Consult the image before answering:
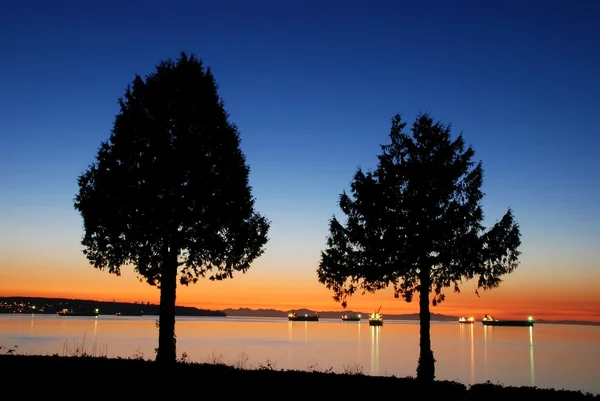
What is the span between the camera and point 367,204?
29.8 meters

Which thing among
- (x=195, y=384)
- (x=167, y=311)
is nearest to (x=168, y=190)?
(x=167, y=311)

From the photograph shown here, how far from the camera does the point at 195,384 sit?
18.8 metres

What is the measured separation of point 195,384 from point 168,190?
37.8ft

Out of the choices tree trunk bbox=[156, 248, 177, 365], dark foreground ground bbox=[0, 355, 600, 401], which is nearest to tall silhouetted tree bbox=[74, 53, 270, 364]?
tree trunk bbox=[156, 248, 177, 365]

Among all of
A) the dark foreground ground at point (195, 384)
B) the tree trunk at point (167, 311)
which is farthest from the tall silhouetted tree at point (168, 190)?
the dark foreground ground at point (195, 384)

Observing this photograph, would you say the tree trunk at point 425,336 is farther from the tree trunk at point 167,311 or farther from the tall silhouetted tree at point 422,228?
the tree trunk at point 167,311

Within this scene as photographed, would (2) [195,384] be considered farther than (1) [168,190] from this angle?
No

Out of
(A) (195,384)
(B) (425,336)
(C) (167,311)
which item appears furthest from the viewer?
(B) (425,336)

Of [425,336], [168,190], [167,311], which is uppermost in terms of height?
[168,190]

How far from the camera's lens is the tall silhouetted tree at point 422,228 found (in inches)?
1134

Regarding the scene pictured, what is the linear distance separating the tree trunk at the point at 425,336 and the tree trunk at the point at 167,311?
479 inches

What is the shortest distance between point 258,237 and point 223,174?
384 cm

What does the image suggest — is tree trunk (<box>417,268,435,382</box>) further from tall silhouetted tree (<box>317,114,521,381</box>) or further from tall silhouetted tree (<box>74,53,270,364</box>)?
tall silhouetted tree (<box>74,53,270,364</box>)

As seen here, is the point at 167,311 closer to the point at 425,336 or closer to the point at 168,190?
the point at 168,190
